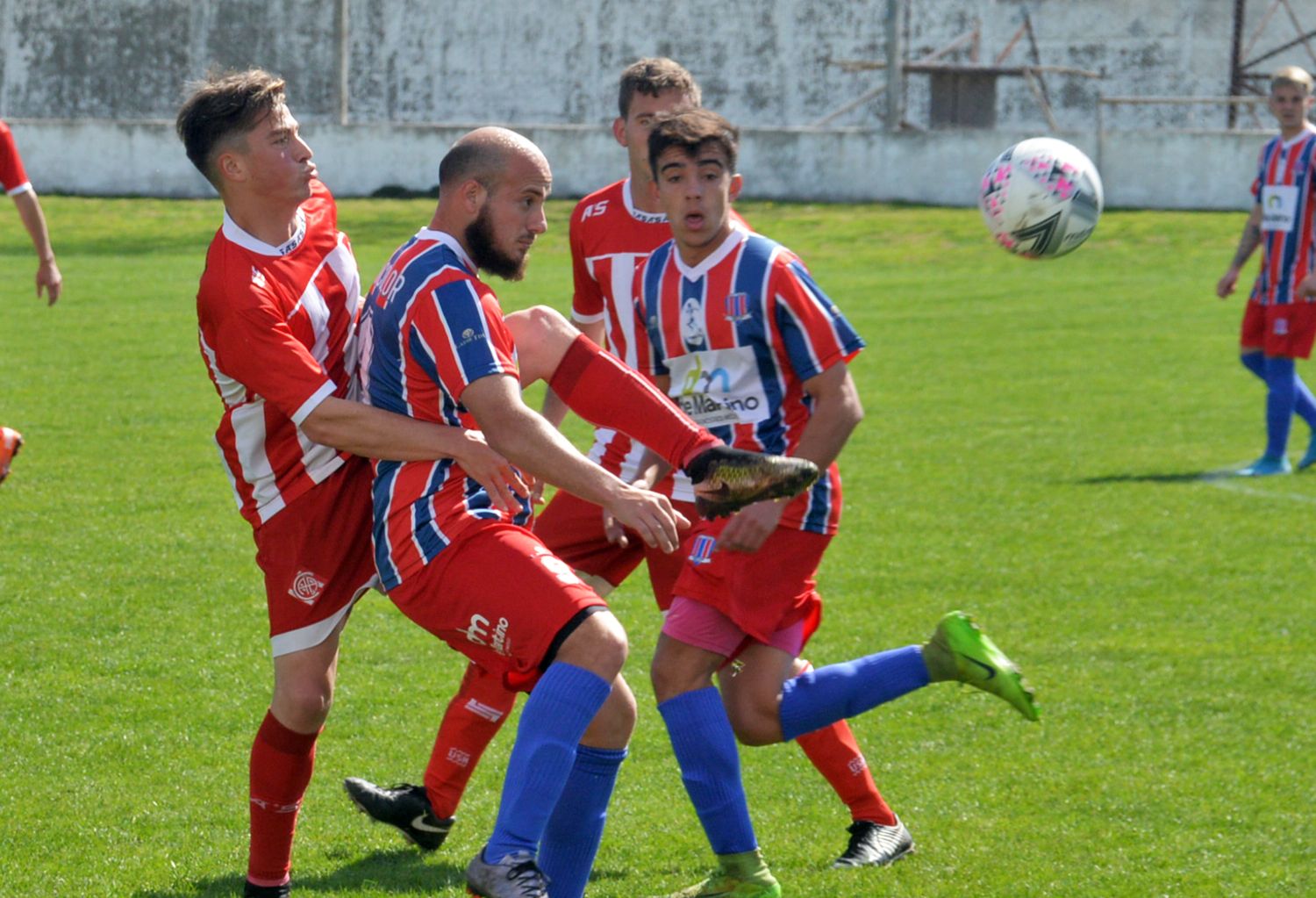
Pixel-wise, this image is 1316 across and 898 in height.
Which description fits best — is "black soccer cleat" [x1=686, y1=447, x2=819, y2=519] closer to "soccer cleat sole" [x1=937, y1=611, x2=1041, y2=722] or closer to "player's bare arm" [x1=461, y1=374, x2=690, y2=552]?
"player's bare arm" [x1=461, y1=374, x2=690, y2=552]

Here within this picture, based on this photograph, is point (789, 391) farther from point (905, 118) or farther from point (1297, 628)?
point (905, 118)

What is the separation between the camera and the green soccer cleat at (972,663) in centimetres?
416

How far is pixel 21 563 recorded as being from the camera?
23.1ft

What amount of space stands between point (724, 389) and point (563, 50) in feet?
95.8

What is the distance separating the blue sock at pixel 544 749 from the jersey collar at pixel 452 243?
91cm

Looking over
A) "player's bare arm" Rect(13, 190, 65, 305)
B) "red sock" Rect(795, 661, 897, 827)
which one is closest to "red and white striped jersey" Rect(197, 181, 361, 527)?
"red sock" Rect(795, 661, 897, 827)

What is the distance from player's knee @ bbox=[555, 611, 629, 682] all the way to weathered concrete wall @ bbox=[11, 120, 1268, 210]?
23896 mm

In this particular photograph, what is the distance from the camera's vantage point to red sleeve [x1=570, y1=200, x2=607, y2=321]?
5.25 metres

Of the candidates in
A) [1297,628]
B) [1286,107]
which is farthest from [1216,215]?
[1297,628]

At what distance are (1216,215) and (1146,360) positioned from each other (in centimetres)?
1218

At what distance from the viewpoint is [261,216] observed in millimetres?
3854

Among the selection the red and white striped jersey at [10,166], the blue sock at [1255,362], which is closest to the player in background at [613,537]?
the red and white striped jersey at [10,166]

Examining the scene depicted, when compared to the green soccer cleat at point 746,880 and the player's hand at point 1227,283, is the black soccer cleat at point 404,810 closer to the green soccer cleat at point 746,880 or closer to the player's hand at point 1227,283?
the green soccer cleat at point 746,880

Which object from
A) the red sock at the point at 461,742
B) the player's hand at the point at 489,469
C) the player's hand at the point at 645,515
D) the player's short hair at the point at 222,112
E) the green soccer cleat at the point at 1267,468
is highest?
the player's short hair at the point at 222,112
